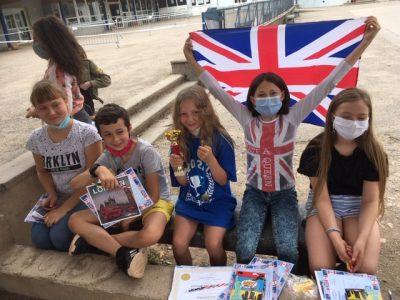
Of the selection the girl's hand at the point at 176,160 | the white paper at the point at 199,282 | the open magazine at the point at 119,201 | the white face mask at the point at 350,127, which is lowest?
the white paper at the point at 199,282

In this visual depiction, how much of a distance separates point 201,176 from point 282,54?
1445 millimetres

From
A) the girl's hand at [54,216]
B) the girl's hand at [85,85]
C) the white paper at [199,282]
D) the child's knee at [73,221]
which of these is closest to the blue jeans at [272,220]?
the white paper at [199,282]

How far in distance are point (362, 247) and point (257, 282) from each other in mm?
643

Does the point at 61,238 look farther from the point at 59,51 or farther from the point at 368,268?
the point at 368,268

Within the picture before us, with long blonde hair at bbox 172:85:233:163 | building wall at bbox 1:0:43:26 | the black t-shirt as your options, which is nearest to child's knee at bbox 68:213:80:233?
long blonde hair at bbox 172:85:233:163

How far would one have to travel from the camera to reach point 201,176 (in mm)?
2555

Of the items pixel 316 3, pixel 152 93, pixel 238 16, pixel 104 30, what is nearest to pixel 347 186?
pixel 152 93

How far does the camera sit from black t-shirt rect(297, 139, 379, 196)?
7.22 ft

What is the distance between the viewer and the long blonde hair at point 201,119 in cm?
247

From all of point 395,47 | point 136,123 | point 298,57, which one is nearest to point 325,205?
point 298,57

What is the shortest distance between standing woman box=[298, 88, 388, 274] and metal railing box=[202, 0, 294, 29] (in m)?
6.45

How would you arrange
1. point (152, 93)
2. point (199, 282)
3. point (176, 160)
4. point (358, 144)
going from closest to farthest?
point (199, 282), point (358, 144), point (176, 160), point (152, 93)

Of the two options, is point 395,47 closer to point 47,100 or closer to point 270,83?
point 270,83

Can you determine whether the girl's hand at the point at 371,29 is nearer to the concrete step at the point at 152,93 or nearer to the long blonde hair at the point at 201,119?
the long blonde hair at the point at 201,119
